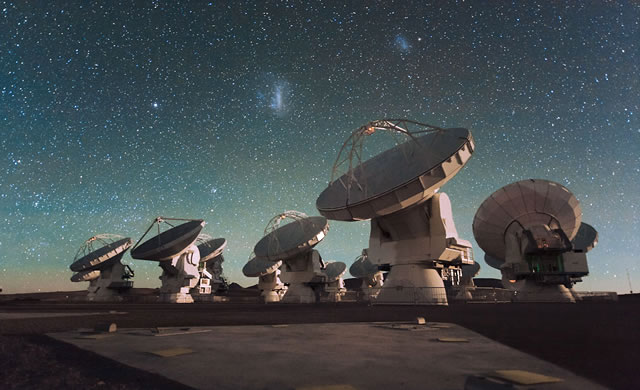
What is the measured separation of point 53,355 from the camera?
15.3ft

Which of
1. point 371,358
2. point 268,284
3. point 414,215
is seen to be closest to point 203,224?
point 268,284

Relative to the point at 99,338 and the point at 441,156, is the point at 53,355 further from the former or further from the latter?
the point at 441,156

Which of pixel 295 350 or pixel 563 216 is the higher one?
pixel 563 216

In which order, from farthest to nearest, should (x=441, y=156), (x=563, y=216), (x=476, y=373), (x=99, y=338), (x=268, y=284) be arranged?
(x=268, y=284)
(x=563, y=216)
(x=441, y=156)
(x=99, y=338)
(x=476, y=373)

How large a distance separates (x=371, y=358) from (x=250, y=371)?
1.45 m

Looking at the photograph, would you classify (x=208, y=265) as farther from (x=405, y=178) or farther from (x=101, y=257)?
(x=405, y=178)

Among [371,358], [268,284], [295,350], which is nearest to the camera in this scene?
[371,358]

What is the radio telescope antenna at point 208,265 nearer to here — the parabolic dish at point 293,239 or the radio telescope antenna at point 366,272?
the parabolic dish at point 293,239

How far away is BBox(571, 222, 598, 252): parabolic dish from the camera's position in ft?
158

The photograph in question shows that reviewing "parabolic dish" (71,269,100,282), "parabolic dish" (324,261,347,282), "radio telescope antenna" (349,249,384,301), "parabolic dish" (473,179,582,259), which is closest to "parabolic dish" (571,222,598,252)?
"parabolic dish" (473,179,582,259)

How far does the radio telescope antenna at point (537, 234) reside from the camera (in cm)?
3027

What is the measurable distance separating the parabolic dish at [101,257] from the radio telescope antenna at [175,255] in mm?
8282

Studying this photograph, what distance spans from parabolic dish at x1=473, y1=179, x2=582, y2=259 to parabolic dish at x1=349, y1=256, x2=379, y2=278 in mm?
36761


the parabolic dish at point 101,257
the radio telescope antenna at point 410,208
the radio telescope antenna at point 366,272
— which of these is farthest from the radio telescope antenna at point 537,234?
the parabolic dish at point 101,257
